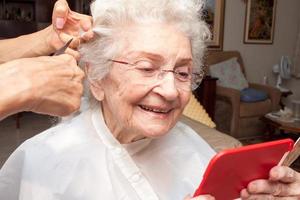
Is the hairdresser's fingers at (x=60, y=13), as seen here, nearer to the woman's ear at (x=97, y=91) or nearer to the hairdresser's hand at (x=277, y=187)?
the woman's ear at (x=97, y=91)

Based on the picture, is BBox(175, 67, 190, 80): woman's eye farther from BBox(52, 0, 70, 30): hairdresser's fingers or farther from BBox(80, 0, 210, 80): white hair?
BBox(52, 0, 70, 30): hairdresser's fingers

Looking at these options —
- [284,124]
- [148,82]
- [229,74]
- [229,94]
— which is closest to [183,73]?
[148,82]

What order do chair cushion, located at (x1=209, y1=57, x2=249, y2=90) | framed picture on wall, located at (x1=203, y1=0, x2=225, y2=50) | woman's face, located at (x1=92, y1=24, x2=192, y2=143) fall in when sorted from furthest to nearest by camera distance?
framed picture on wall, located at (x1=203, y1=0, x2=225, y2=50) → chair cushion, located at (x1=209, y1=57, x2=249, y2=90) → woman's face, located at (x1=92, y1=24, x2=192, y2=143)

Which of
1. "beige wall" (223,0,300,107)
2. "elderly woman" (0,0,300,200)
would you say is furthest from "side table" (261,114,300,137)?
"elderly woman" (0,0,300,200)

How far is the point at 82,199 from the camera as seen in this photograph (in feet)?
3.51

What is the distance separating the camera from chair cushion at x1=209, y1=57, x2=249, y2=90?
4883mm

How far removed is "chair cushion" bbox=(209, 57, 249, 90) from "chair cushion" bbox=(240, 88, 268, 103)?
15 cm

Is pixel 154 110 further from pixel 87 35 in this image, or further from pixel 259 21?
pixel 259 21

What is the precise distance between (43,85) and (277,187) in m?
0.70

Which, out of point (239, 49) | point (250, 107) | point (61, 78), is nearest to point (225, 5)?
point (239, 49)

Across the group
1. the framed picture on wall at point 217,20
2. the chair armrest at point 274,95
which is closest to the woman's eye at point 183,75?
the chair armrest at point 274,95

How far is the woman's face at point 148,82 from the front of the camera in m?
1.07

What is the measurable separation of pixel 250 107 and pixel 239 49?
1313mm

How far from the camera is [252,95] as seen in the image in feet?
15.6
